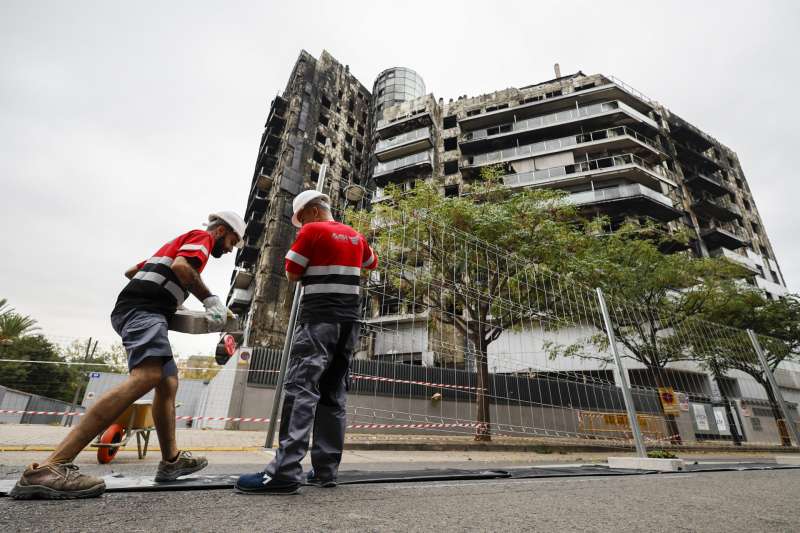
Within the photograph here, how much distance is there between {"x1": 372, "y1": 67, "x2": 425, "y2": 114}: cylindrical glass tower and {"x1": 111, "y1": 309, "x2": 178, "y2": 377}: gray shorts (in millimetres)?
40961

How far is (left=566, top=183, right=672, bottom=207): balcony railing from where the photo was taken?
85.7 ft

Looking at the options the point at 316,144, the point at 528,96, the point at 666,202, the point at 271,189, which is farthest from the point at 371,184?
the point at 666,202

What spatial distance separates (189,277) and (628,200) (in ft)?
98.6

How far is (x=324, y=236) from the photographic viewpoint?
2309 millimetres

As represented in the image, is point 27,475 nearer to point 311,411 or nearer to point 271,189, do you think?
point 311,411

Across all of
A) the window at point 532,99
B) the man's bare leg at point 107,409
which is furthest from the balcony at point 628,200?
the man's bare leg at point 107,409

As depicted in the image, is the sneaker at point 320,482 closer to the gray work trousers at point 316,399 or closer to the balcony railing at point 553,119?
the gray work trousers at point 316,399

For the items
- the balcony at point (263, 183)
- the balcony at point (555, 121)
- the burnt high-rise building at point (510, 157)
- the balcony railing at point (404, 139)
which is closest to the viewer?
the burnt high-rise building at point (510, 157)

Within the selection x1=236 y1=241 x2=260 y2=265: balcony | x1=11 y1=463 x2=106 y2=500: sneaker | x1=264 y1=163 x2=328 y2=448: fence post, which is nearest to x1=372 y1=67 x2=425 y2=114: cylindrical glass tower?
x1=236 y1=241 x2=260 y2=265: balcony

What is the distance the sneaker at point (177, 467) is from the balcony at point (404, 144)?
33.7 meters

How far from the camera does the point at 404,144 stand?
3403 cm

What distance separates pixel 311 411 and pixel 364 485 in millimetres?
579

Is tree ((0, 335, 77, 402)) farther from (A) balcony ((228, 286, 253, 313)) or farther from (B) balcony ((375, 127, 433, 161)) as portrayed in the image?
(B) balcony ((375, 127, 433, 161))

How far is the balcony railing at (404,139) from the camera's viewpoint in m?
33.6
